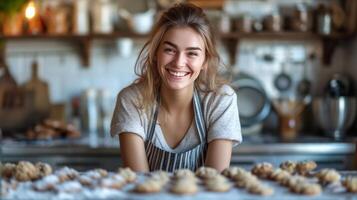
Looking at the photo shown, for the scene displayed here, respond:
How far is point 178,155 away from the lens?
1.73 metres

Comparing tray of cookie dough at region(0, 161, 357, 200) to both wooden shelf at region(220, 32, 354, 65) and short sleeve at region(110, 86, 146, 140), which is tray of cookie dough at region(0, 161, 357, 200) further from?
wooden shelf at region(220, 32, 354, 65)

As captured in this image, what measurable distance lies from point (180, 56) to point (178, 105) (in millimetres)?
252

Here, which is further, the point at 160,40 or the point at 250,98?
the point at 250,98

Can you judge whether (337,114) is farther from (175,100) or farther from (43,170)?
(43,170)

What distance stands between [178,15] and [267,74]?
6.10 feet

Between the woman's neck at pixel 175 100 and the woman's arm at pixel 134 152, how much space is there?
0.18m

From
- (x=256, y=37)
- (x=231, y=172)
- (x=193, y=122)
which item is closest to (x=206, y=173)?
(x=231, y=172)

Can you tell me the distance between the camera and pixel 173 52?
1681 mm

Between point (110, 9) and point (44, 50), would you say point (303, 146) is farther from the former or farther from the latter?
point (44, 50)

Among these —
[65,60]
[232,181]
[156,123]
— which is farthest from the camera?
[65,60]

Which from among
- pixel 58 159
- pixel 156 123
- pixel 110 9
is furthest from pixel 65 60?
pixel 156 123

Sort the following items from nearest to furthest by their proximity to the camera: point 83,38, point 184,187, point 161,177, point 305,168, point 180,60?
point 184,187, point 161,177, point 305,168, point 180,60, point 83,38

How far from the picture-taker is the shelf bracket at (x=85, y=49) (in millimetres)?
3383

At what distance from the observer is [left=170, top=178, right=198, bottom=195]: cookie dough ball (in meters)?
1.13
